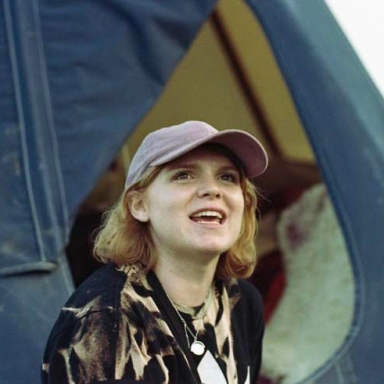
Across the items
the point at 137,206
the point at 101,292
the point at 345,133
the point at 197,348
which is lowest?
the point at 197,348

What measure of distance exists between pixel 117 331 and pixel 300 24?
1.15 meters

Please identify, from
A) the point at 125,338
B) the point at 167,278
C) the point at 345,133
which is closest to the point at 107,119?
the point at 345,133

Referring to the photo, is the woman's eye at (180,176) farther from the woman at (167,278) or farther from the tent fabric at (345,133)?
the tent fabric at (345,133)

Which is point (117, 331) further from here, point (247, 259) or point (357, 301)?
point (357, 301)

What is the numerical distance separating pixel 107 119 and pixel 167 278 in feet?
2.69

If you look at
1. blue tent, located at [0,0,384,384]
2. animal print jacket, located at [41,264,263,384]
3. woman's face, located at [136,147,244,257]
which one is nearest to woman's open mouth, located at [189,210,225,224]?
woman's face, located at [136,147,244,257]

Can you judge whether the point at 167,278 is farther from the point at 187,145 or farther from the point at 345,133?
the point at 345,133

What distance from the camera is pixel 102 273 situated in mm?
1502

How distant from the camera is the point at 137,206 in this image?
1566 millimetres

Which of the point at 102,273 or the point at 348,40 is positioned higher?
the point at 348,40

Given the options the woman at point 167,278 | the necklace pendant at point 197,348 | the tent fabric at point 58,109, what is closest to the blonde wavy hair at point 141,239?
the woman at point 167,278

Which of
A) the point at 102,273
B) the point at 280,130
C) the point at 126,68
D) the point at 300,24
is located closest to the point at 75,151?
the point at 126,68

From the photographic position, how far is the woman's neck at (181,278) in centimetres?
153

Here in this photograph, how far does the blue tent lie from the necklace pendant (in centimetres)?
64
